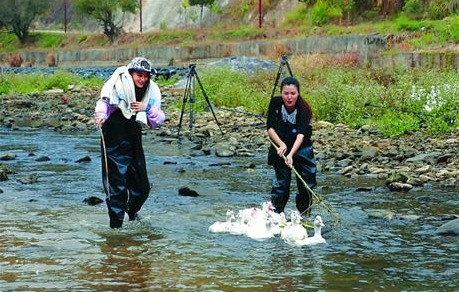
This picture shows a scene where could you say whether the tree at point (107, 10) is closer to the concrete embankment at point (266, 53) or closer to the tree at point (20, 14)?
the concrete embankment at point (266, 53)

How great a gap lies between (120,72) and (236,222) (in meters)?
2.03

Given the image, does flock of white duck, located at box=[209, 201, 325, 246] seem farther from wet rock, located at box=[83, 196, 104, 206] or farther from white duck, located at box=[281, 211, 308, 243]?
wet rock, located at box=[83, 196, 104, 206]

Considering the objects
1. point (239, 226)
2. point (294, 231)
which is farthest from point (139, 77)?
point (294, 231)

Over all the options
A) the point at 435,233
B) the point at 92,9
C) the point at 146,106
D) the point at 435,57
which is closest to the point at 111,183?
the point at 146,106

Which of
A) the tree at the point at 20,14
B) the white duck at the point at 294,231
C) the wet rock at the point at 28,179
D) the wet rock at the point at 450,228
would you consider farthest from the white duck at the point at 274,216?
the tree at the point at 20,14

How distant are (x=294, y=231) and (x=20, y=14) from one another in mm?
82949

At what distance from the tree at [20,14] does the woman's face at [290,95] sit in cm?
8193

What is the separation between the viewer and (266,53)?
49.4 metres

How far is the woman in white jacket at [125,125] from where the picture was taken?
353 inches

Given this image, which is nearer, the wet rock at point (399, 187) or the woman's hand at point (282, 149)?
the woman's hand at point (282, 149)

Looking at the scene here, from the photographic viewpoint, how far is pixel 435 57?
102 feet

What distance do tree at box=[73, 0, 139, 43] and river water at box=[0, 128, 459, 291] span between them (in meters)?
65.9

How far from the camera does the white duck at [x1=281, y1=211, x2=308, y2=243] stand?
8.82 meters

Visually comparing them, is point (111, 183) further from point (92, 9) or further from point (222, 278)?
point (92, 9)
